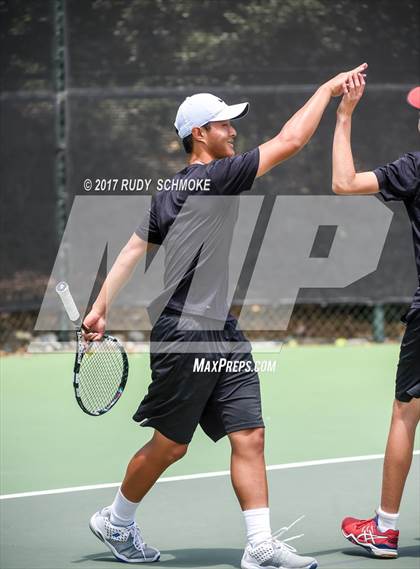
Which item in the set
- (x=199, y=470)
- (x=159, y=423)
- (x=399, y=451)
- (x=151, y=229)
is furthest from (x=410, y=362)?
(x=199, y=470)

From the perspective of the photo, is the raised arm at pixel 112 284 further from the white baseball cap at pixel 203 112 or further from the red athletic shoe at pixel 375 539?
the red athletic shoe at pixel 375 539

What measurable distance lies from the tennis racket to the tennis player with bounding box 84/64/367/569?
10cm

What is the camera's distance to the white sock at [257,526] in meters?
5.02

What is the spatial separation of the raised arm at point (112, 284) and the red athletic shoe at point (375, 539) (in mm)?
1342

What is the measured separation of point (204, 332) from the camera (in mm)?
5180

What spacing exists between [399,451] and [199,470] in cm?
184

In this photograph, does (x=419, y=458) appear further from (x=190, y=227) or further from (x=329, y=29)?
(x=329, y=29)

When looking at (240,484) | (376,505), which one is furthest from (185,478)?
(240,484)

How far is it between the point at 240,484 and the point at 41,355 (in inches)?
236

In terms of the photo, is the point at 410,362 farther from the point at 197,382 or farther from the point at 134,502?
the point at 134,502

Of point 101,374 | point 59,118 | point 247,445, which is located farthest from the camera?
point 59,118

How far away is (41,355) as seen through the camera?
10.9 metres

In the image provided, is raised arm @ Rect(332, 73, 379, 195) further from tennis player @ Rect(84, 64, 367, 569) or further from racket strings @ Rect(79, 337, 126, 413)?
racket strings @ Rect(79, 337, 126, 413)

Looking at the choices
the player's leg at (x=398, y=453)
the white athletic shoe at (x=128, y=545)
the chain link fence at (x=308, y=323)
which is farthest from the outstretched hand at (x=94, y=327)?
the chain link fence at (x=308, y=323)
